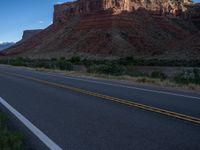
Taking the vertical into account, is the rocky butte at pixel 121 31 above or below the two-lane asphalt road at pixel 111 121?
above

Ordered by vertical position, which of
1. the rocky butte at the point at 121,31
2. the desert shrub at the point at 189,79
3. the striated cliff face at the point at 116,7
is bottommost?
the desert shrub at the point at 189,79

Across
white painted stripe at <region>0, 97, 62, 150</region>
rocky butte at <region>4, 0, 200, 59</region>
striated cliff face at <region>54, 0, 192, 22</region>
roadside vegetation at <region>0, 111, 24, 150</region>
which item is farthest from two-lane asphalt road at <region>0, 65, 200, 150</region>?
striated cliff face at <region>54, 0, 192, 22</region>

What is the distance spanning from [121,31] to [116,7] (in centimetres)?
1776

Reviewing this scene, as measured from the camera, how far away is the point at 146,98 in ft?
42.6

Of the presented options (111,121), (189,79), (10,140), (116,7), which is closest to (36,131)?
(10,140)

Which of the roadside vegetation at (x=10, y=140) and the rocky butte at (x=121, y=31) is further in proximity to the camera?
the rocky butte at (x=121, y=31)

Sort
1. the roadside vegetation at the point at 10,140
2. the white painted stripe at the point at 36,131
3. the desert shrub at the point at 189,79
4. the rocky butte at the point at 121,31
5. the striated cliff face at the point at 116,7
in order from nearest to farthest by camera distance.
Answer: the roadside vegetation at the point at 10,140
the white painted stripe at the point at 36,131
the desert shrub at the point at 189,79
the rocky butte at the point at 121,31
the striated cliff face at the point at 116,7

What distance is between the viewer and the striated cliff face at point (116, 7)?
115m

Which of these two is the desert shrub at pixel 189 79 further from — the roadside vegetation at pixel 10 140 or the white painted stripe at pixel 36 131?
the roadside vegetation at pixel 10 140

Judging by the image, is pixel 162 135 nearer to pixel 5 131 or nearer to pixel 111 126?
pixel 111 126

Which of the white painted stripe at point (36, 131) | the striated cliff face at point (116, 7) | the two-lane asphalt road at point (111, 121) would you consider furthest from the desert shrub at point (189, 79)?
the striated cliff face at point (116, 7)

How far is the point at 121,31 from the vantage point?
97875 mm

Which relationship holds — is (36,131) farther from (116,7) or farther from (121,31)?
(116,7)

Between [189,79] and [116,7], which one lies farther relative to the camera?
[116,7]
